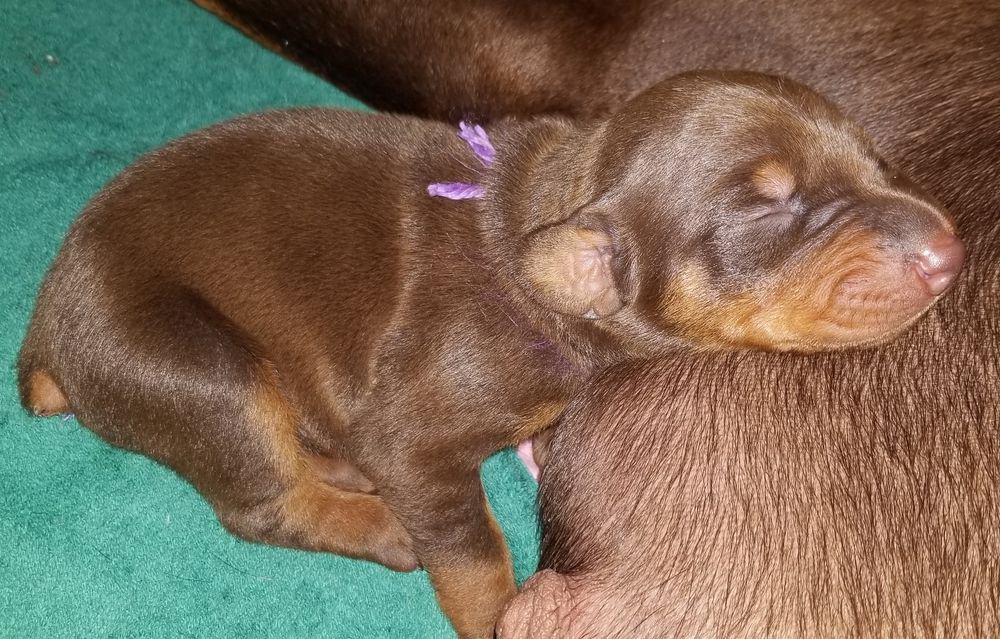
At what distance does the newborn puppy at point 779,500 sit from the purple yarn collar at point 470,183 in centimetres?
52

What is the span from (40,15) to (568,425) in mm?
2455

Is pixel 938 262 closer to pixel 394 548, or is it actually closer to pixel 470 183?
pixel 470 183

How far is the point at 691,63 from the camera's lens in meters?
2.54

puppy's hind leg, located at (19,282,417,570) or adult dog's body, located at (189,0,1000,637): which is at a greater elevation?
adult dog's body, located at (189,0,1000,637)

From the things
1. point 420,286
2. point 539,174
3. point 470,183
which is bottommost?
point 420,286

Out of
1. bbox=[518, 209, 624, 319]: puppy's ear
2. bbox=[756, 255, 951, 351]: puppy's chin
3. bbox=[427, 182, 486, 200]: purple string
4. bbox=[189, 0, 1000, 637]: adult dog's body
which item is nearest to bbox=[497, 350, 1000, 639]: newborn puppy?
bbox=[189, 0, 1000, 637]: adult dog's body

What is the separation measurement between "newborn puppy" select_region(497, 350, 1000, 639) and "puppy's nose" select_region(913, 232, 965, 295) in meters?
0.18

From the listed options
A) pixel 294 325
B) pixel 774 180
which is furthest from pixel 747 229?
pixel 294 325

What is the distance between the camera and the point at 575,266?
2.02 meters

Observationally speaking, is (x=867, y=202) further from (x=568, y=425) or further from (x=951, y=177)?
(x=568, y=425)

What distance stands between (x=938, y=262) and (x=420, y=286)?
1081 millimetres

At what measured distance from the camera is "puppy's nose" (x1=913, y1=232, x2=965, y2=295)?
1.82m

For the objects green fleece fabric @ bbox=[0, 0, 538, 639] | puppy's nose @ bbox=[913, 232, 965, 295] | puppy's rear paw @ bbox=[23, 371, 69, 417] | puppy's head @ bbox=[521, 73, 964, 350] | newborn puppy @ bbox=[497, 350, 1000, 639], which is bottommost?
green fleece fabric @ bbox=[0, 0, 538, 639]

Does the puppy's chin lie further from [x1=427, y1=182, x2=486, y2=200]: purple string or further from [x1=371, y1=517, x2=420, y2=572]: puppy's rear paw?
[x1=371, y1=517, x2=420, y2=572]: puppy's rear paw
